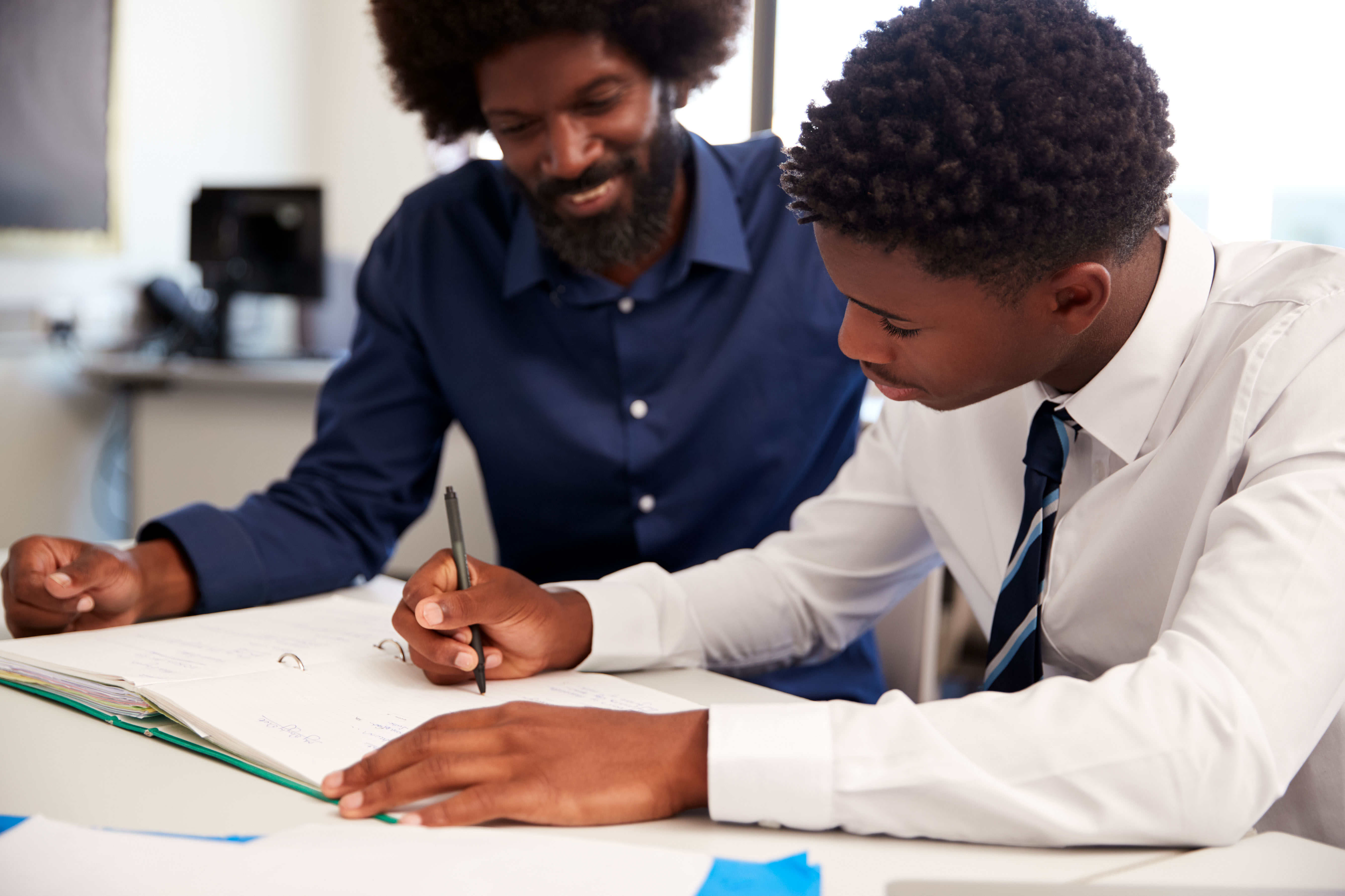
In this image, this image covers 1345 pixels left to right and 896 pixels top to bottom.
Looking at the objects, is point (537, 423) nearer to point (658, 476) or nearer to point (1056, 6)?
→ point (658, 476)

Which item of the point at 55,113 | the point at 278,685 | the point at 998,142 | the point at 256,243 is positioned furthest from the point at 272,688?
the point at 55,113

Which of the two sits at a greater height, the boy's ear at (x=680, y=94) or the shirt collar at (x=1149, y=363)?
the boy's ear at (x=680, y=94)

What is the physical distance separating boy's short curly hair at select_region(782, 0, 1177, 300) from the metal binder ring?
511 millimetres

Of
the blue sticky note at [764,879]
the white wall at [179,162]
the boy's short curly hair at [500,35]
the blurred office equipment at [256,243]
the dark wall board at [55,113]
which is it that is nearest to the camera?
the blue sticky note at [764,879]

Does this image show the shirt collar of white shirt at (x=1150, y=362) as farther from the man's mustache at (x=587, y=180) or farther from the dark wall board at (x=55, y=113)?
the dark wall board at (x=55, y=113)

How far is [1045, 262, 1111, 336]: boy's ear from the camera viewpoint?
811 mm

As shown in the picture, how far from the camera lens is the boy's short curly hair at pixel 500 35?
1.32 m

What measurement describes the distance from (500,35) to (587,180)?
0.65 feet

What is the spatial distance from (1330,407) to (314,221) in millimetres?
3119

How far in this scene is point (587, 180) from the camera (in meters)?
1.37

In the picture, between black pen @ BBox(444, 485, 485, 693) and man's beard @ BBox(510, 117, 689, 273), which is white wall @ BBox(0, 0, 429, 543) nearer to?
man's beard @ BBox(510, 117, 689, 273)

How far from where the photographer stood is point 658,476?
1.44 meters

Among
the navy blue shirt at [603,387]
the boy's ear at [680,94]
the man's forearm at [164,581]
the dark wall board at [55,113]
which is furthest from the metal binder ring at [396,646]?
the dark wall board at [55,113]

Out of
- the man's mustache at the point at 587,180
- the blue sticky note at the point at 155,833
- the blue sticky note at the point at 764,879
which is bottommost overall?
the blue sticky note at the point at 155,833
